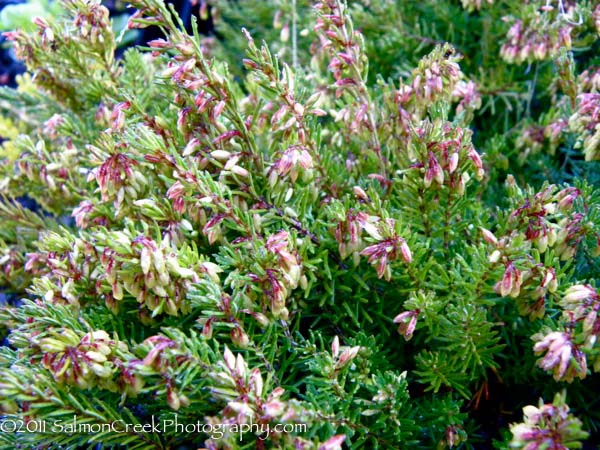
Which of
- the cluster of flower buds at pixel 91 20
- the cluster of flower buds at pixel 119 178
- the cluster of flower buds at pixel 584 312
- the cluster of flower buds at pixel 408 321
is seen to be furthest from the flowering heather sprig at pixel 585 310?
the cluster of flower buds at pixel 91 20

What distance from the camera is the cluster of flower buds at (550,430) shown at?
2.49 ft

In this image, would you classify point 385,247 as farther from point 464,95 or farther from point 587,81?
point 587,81

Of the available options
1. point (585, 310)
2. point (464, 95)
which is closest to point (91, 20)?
point (464, 95)

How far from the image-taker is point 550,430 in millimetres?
782

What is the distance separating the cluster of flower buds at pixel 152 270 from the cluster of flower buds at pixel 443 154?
43 centimetres

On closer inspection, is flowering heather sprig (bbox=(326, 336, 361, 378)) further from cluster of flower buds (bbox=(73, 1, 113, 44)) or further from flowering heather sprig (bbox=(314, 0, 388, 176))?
cluster of flower buds (bbox=(73, 1, 113, 44))

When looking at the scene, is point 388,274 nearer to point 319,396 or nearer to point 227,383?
point 319,396

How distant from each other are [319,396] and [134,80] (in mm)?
1063

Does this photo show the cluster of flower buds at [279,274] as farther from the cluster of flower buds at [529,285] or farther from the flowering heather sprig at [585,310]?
the flowering heather sprig at [585,310]

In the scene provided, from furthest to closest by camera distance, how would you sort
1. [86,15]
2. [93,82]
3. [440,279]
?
[93,82] → [86,15] → [440,279]

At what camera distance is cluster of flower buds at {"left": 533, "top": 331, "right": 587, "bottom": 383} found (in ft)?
2.95

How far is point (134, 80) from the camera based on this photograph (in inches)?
61.7

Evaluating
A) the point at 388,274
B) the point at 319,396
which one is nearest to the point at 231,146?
the point at 388,274

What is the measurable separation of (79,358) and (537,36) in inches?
55.8
